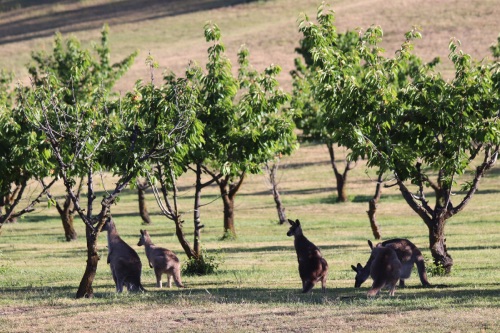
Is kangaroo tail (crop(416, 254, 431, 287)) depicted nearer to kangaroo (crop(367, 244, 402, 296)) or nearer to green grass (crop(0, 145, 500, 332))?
green grass (crop(0, 145, 500, 332))

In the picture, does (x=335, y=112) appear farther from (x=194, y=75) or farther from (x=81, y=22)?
(x=81, y=22)

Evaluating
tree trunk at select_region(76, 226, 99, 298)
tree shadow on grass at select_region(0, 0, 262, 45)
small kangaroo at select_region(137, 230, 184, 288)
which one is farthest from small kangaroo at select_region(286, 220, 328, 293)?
tree shadow on grass at select_region(0, 0, 262, 45)

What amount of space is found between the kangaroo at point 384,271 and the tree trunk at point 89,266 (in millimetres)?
5446

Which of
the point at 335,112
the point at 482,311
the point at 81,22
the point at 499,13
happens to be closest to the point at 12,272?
the point at 335,112

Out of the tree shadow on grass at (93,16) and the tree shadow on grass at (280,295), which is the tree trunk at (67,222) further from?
the tree shadow on grass at (93,16)

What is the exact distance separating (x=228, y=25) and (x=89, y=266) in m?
109


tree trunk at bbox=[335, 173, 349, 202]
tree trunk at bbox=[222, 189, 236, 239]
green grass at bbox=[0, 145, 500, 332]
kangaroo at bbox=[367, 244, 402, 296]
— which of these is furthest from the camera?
tree trunk at bbox=[335, 173, 349, 202]

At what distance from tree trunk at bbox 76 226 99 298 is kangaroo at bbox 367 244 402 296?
545cm

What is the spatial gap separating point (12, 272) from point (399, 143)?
40.8 ft

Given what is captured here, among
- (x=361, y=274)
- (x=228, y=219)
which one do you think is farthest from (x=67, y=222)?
(x=361, y=274)

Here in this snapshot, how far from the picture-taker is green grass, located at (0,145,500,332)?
16.3 meters

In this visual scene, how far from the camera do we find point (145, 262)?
32.9m

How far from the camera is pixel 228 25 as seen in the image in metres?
127

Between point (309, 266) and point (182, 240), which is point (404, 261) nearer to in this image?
point (309, 266)
